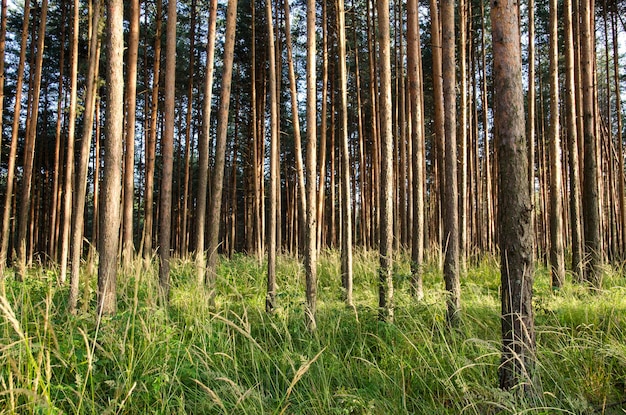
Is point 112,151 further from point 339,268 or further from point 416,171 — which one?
point 339,268

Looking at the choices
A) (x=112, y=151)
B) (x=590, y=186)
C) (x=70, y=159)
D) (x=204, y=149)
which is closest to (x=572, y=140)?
(x=590, y=186)

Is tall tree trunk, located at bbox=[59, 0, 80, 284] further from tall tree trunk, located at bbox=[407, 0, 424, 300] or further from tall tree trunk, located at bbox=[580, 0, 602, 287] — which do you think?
tall tree trunk, located at bbox=[580, 0, 602, 287]

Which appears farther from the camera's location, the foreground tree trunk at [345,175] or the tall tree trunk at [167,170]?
the tall tree trunk at [167,170]

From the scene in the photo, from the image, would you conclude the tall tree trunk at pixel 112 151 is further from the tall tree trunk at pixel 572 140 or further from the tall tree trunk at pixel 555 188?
the tall tree trunk at pixel 572 140

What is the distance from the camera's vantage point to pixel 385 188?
5355 mm

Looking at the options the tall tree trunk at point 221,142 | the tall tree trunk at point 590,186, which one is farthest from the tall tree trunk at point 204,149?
the tall tree trunk at point 590,186

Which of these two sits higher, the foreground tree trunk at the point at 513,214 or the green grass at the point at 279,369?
the foreground tree trunk at the point at 513,214

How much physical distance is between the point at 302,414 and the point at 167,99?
591 centimetres

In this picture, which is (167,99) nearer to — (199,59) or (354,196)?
(199,59)

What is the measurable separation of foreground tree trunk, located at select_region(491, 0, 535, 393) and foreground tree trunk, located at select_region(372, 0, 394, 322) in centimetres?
223

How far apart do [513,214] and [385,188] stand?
8.52ft

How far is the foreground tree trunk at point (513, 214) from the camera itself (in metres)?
2.75

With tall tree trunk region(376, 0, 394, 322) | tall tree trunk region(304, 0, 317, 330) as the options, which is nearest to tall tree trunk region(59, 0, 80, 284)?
tall tree trunk region(304, 0, 317, 330)

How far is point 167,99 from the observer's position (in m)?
7.14
